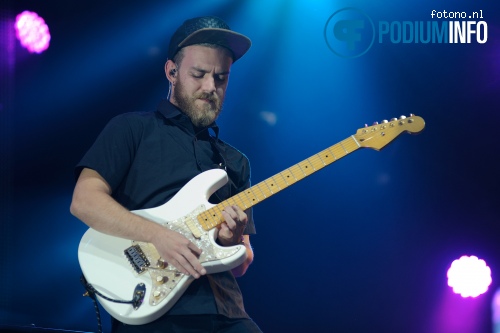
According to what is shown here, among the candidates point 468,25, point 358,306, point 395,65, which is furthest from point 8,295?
point 468,25

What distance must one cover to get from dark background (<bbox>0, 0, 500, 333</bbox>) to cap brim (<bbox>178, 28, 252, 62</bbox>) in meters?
1.72

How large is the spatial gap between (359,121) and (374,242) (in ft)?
3.17

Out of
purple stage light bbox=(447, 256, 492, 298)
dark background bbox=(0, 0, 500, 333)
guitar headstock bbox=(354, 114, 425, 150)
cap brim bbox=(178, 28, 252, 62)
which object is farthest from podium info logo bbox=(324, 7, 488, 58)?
guitar headstock bbox=(354, 114, 425, 150)

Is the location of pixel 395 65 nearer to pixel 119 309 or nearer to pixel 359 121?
pixel 359 121

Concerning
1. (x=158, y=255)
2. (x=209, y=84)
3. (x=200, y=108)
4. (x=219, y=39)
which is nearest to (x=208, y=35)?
(x=219, y=39)

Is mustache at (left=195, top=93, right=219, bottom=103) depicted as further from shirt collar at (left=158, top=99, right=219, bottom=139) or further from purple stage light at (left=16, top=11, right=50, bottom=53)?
purple stage light at (left=16, top=11, right=50, bottom=53)

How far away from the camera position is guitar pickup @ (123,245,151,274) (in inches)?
101

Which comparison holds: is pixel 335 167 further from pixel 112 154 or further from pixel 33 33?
pixel 33 33

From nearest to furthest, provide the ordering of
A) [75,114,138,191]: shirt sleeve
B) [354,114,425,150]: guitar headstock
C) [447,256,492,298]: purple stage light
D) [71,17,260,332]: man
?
[71,17,260,332]: man → [75,114,138,191]: shirt sleeve → [354,114,425,150]: guitar headstock → [447,256,492,298]: purple stage light

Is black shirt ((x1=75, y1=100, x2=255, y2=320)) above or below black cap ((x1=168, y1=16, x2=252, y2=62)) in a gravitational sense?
below

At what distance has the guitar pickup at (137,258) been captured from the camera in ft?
8.45

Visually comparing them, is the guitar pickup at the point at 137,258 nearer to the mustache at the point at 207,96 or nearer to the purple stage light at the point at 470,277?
the mustache at the point at 207,96

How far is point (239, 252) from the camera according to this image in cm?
257

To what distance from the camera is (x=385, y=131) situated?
Answer: 2953 millimetres
